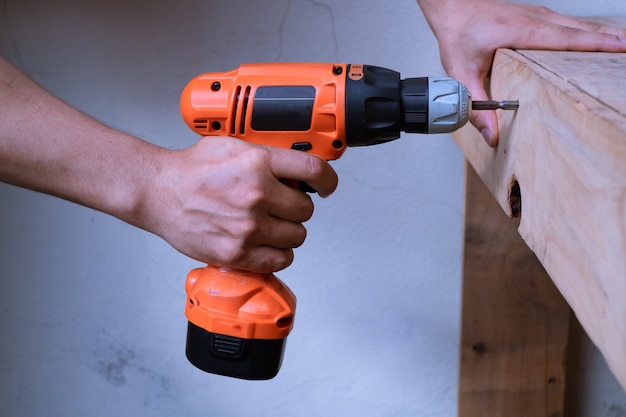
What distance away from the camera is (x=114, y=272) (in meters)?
1.03

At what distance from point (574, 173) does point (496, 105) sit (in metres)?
0.16

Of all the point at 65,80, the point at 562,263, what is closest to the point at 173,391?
the point at 65,80

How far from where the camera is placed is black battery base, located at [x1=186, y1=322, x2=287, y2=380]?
2.13ft

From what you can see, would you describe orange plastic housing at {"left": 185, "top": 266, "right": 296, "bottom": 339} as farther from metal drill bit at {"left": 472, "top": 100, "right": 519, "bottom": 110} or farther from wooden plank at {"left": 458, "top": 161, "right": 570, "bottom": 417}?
wooden plank at {"left": 458, "top": 161, "right": 570, "bottom": 417}

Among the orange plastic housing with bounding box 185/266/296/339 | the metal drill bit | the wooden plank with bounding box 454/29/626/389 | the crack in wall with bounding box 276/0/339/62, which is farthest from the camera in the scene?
Result: the crack in wall with bounding box 276/0/339/62

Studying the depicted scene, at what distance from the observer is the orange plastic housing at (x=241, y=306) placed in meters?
0.64

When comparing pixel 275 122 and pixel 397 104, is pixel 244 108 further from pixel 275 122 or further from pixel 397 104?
pixel 397 104

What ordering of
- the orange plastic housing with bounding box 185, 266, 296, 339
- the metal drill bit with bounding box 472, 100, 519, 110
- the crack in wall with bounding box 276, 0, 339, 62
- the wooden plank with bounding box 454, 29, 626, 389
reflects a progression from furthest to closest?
1. the crack in wall with bounding box 276, 0, 339, 62
2. the orange plastic housing with bounding box 185, 266, 296, 339
3. the metal drill bit with bounding box 472, 100, 519, 110
4. the wooden plank with bounding box 454, 29, 626, 389

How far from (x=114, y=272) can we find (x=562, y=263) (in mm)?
774

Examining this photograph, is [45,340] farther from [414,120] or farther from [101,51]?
[414,120]

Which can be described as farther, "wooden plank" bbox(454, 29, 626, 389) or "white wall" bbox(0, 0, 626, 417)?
"white wall" bbox(0, 0, 626, 417)

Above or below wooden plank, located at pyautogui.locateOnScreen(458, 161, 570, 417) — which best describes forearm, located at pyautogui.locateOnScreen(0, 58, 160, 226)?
above

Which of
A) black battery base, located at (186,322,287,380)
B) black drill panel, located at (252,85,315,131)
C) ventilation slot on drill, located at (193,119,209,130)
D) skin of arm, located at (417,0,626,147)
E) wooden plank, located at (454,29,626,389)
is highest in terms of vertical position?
skin of arm, located at (417,0,626,147)

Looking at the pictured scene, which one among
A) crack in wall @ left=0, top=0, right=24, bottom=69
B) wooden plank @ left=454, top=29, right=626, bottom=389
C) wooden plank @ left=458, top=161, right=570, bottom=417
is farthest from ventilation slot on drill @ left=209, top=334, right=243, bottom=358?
crack in wall @ left=0, top=0, right=24, bottom=69
